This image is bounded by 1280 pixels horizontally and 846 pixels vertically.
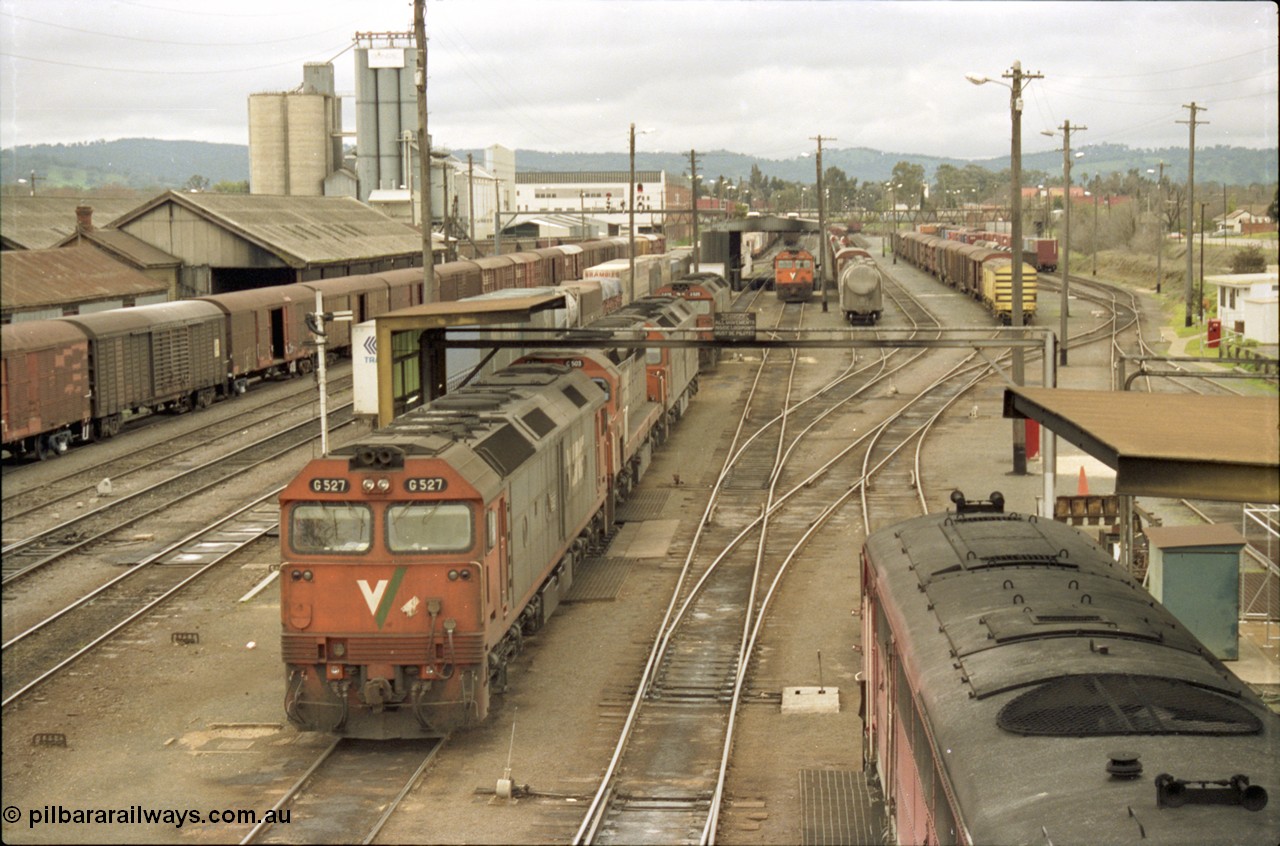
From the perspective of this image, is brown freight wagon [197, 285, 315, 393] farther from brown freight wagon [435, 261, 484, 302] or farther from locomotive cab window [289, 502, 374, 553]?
locomotive cab window [289, 502, 374, 553]

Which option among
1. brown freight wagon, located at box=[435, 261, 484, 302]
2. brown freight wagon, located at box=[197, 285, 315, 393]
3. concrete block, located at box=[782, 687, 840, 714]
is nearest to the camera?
concrete block, located at box=[782, 687, 840, 714]

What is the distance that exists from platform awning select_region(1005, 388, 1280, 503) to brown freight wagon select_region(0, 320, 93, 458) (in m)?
26.9

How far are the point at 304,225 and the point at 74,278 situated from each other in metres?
26.4

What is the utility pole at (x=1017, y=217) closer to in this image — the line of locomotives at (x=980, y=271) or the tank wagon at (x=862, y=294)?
the line of locomotives at (x=980, y=271)

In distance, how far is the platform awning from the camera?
7145mm

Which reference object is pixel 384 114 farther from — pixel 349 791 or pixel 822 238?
pixel 349 791

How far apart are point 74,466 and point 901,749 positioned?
29.1m

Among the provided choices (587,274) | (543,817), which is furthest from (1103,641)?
(587,274)

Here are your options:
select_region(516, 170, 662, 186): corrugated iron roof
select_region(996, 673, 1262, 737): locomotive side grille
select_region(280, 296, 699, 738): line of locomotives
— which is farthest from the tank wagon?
select_region(516, 170, 662, 186): corrugated iron roof

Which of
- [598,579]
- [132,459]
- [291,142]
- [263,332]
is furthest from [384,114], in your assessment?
[598,579]

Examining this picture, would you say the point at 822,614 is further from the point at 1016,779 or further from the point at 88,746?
the point at 1016,779

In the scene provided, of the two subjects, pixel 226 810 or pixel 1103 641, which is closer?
pixel 1103 641

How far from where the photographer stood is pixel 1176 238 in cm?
10000

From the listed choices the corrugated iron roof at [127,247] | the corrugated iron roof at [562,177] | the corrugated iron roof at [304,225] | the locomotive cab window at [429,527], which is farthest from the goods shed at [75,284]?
the corrugated iron roof at [562,177]
